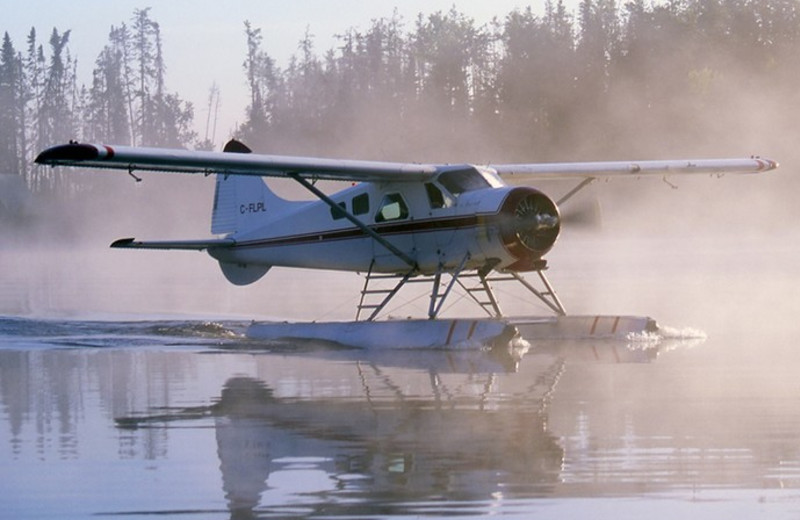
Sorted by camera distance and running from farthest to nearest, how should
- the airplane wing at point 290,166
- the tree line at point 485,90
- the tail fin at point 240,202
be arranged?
1. the tree line at point 485,90
2. the tail fin at point 240,202
3. the airplane wing at point 290,166

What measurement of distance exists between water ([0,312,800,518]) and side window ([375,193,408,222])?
3094mm

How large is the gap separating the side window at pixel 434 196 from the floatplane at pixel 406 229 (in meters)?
0.01

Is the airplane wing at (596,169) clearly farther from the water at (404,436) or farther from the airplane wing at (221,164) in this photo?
the water at (404,436)

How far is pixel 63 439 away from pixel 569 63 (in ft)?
252

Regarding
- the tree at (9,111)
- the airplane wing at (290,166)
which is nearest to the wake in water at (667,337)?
the airplane wing at (290,166)

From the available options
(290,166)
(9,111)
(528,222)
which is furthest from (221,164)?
(9,111)

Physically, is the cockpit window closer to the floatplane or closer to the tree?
the floatplane

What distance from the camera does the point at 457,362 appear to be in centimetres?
1366

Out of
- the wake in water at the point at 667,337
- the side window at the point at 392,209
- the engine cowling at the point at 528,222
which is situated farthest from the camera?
the side window at the point at 392,209

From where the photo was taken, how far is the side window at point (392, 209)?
17.2 meters

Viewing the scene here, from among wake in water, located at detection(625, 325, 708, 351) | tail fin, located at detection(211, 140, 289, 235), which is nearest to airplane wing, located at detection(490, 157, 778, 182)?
tail fin, located at detection(211, 140, 289, 235)

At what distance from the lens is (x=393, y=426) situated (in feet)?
30.1

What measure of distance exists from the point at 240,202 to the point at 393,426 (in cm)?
1129

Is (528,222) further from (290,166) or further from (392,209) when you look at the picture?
(290,166)
